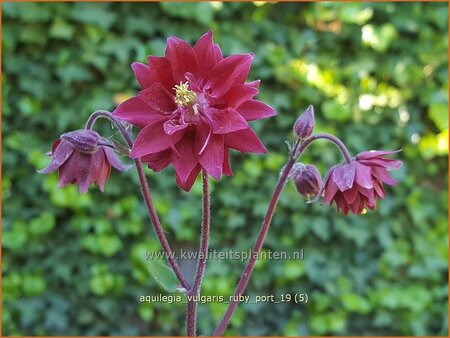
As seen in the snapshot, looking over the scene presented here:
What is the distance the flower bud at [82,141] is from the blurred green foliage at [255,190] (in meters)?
1.14

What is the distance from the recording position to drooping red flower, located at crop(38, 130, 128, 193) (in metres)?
0.86

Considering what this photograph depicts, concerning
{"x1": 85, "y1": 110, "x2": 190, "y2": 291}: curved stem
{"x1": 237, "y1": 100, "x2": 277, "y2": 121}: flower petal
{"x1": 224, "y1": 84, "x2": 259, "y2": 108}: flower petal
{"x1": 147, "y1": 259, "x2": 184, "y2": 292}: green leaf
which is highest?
{"x1": 224, "y1": 84, "x2": 259, "y2": 108}: flower petal

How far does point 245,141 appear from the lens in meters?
0.78

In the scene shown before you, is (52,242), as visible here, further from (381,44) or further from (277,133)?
(381,44)

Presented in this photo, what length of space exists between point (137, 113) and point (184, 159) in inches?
3.7

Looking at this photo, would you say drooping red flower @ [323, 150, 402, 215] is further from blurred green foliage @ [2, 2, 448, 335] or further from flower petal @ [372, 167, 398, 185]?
blurred green foliage @ [2, 2, 448, 335]

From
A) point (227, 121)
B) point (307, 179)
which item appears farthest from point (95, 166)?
point (307, 179)

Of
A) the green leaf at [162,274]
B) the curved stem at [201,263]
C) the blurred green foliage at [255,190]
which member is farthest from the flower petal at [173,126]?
the blurred green foliage at [255,190]

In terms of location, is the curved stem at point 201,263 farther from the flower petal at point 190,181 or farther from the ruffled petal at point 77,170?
the ruffled petal at point 77,170

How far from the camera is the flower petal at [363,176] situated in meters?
0.89

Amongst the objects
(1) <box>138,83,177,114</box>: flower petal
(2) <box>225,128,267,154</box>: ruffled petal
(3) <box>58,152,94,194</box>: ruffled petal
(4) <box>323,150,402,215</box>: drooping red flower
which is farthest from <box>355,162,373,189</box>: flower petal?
(3) <box>58,152,94,194</box>: ruffled petal

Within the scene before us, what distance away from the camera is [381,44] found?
2068 millimetres

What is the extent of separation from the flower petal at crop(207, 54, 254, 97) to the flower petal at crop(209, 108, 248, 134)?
3 centimetres

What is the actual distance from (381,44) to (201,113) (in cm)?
143
